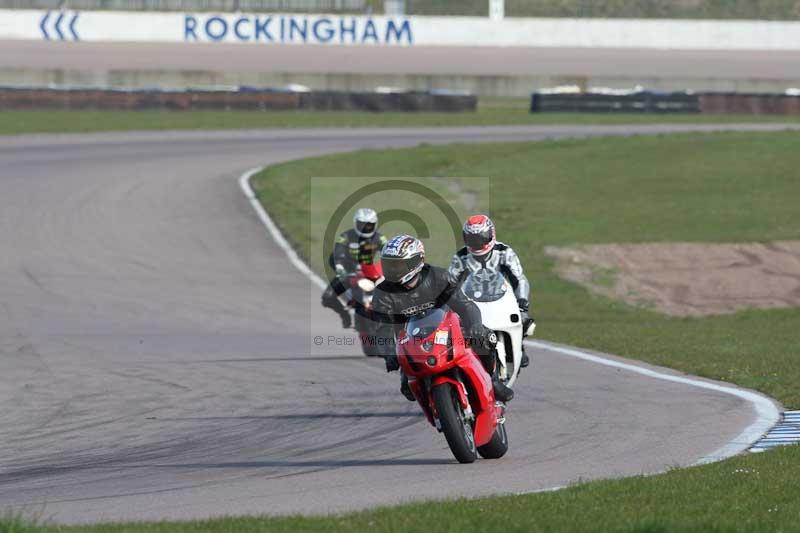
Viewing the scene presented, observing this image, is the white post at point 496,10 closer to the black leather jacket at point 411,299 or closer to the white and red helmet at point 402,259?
the black leather jacket at point 411,299

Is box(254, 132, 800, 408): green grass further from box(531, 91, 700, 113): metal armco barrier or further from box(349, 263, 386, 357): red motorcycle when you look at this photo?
box(531, 91, 700, 113): metal armco barrier

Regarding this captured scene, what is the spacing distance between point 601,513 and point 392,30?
56992 mm

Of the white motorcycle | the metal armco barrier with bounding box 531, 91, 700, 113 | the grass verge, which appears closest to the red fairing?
the white motorcycle

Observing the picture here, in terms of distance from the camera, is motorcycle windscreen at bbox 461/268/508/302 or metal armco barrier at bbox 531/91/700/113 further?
metal armco barrier at bbox 531/91/700/113

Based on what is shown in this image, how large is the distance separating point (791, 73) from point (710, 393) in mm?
53451

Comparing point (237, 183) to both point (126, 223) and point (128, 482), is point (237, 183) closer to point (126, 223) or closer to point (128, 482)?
point (126, 223)

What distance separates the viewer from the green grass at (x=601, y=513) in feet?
23.6

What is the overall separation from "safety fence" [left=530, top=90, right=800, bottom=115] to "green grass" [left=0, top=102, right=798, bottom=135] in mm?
565

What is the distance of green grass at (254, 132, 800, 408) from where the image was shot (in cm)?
1716

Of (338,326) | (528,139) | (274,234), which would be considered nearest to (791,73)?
(528,139)

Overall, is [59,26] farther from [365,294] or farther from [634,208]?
[365,294]

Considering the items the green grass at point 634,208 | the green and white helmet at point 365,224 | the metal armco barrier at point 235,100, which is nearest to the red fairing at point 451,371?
the green grass at point 634,208

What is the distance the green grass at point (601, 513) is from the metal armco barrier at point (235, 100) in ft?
137

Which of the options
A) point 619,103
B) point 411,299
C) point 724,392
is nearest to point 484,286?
point 411,299
